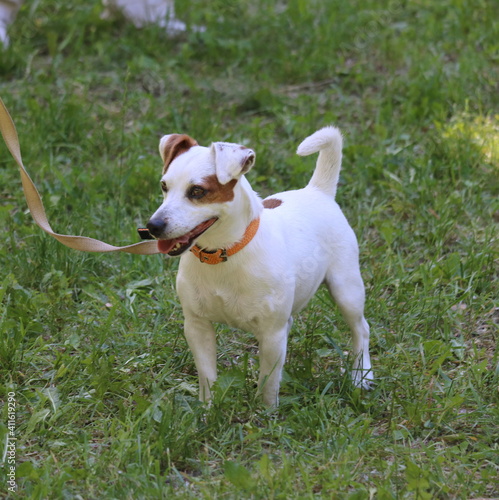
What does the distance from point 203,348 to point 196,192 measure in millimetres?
754

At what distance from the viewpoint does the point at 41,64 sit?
22.4 ft

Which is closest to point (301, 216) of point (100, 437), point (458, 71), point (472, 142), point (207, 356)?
point (207, 356)

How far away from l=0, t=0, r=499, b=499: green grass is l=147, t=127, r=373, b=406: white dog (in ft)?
0.79

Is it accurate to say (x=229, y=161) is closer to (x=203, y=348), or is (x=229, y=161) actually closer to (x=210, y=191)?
(x=210, y=191)

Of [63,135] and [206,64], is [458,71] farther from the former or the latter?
[63,135]

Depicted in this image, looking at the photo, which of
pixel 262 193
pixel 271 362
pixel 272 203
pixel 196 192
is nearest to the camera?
pixel 196 192

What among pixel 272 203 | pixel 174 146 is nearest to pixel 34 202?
pixel 174 146

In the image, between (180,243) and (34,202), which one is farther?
(34,202)

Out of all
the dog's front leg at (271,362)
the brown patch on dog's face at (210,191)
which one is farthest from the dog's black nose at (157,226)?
the dog's front leg at (271,362)

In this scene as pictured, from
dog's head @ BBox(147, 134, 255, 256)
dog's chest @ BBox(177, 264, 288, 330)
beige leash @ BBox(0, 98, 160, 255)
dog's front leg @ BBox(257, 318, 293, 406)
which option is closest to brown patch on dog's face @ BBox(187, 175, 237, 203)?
dog's head @ BBox(147, 134, 255, 256)

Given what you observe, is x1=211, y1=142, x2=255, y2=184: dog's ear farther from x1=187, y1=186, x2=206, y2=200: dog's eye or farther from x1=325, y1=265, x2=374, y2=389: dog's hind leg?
x1=325, y1=265, x2=374, y2=389: dog's hind leg

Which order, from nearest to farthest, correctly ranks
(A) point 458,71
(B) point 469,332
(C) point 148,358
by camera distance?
(C) point 148,358
(B) point 469,332
(A) point 458,71

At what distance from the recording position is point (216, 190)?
2.92 metres

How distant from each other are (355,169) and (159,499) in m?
3.26
